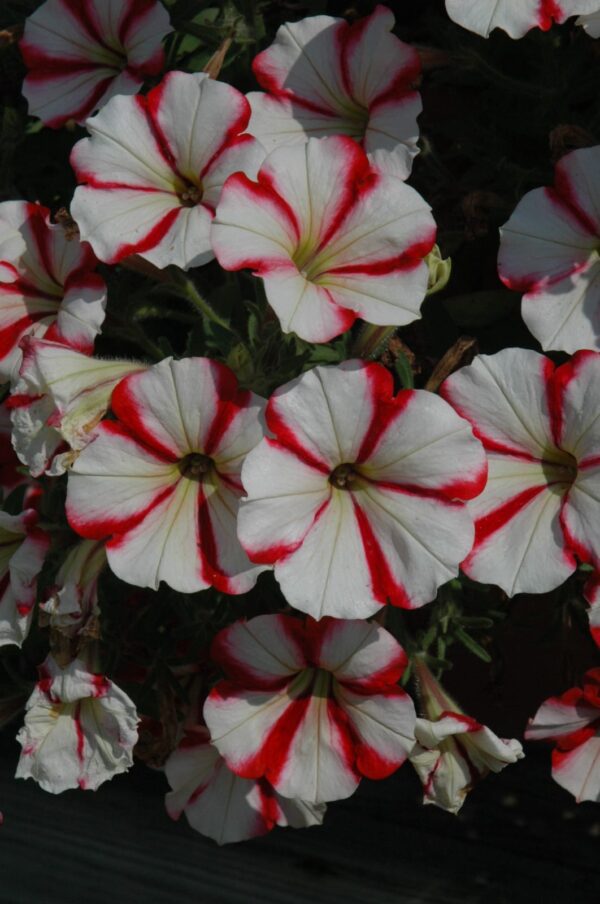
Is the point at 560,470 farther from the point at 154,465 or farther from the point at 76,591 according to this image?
the point at 76,591

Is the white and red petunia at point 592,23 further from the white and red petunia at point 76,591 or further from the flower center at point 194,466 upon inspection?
the white and red petunia at point 76,591

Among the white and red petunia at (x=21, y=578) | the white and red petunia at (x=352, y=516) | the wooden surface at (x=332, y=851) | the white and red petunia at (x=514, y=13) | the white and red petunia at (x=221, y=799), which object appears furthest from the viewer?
the wooden surface at (x=332, y=851)

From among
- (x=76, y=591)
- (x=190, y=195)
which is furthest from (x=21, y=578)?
(x=190, y=195)

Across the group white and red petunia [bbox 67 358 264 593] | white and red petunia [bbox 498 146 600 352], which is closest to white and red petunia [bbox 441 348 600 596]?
white and red petunia [bbox 498 146 600 352]

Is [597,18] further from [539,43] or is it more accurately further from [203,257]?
[203,257]

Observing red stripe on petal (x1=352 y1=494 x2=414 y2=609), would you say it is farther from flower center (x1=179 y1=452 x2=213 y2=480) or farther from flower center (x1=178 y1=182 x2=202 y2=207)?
flower center (x1=178 y1=182 x2=202 y2=207)

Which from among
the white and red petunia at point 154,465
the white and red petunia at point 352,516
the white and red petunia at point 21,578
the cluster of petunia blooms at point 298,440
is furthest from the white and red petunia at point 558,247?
the white and red petunia at point 21,578
